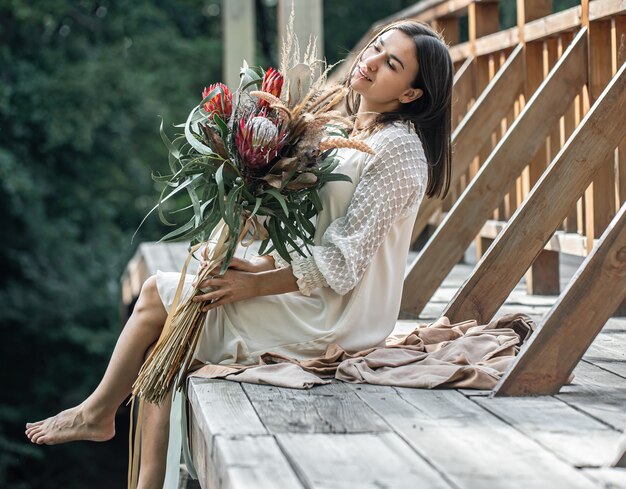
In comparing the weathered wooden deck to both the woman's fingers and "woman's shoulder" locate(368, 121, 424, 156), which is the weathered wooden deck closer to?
the woman's fingers

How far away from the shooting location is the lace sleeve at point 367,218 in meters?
2.86

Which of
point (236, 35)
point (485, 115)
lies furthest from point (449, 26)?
point (236, 35)

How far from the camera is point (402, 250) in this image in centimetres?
302

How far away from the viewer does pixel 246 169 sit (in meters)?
2.73

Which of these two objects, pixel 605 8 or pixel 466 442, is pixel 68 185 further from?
pixel 466 442

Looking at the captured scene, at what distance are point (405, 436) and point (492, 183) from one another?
6.71 feet

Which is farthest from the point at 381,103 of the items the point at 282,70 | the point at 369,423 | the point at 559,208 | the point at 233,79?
the point at 233,79

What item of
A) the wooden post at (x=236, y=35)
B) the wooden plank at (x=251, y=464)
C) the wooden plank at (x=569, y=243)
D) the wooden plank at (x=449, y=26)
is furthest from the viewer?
the wooden post at (x=236, y=35)

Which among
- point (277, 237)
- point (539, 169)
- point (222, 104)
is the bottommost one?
point (277, 237)

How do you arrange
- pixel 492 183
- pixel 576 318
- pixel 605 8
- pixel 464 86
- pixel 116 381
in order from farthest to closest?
pixel 464 86
pixel 492 183
pixel 605 8
pixel 116 381
pixel 576 318

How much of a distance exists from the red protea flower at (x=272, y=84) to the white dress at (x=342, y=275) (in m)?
0.31

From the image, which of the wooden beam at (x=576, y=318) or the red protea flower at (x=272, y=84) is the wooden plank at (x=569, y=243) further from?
the red protea flower at (x=272, y=84)

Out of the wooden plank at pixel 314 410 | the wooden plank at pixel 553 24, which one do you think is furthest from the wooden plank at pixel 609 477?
the wooden plank at pixel 553 24

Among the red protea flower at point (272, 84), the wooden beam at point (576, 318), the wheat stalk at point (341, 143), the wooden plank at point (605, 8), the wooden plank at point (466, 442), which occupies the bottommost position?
the wooden plank at point (466, 442)
